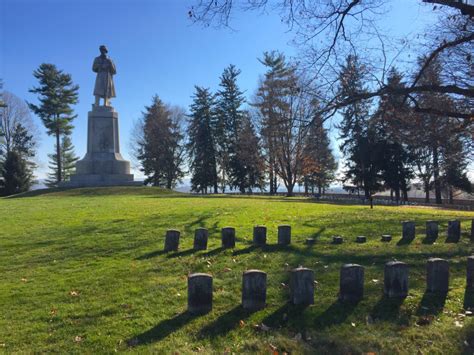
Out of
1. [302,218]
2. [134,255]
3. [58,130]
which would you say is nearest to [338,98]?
[302,218]

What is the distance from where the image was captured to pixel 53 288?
20.3 feet

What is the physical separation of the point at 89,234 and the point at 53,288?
3985 millimetres

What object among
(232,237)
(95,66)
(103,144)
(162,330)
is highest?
(95,66)

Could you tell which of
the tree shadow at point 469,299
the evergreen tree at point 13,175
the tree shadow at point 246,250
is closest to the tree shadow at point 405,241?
the tree shadow at point 246,250

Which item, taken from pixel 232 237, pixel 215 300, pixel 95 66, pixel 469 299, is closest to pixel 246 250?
pixel 232 237

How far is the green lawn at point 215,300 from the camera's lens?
167 inches

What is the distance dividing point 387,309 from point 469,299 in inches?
46.0

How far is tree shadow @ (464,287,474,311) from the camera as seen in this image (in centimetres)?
495

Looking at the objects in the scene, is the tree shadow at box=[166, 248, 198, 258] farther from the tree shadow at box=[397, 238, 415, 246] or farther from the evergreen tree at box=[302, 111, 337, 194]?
the evergreen tree at box=[302, 111, 337, 194]

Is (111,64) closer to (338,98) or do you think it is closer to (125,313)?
(338,98)

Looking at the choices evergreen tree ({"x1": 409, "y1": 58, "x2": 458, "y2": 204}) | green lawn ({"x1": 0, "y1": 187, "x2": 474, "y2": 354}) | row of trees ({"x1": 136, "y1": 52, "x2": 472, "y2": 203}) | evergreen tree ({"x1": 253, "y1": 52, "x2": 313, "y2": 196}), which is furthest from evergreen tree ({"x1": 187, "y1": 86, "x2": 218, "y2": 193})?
green lawn ({"x1": 0, "y1": 187, "x2": 474, "y2": 354})

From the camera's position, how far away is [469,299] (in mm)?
5156

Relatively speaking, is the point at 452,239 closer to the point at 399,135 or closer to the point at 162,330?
the point at 162,330

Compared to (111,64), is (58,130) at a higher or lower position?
lower
